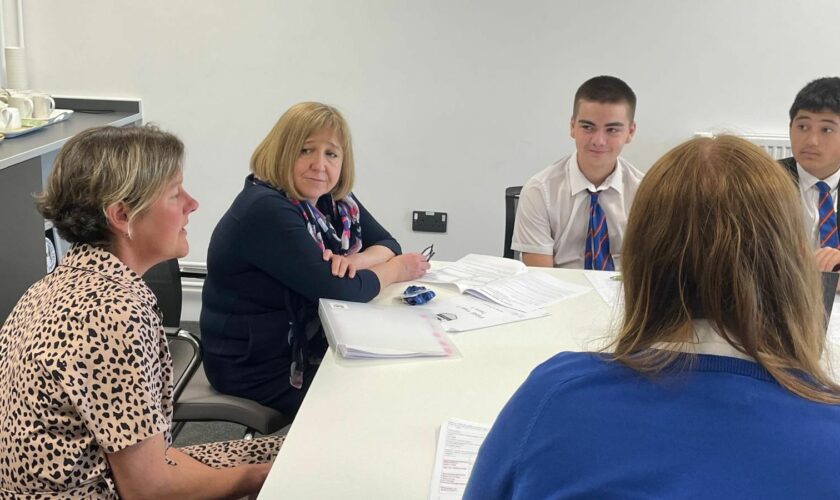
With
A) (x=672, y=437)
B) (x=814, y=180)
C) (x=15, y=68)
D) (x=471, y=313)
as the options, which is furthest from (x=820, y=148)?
(x=15, y=68)

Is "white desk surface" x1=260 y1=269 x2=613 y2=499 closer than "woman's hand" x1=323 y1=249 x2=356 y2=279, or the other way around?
"white desk surface" x1=260 y1=269 x2=613 y2=499

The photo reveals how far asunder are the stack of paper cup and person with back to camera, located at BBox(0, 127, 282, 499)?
2.40m

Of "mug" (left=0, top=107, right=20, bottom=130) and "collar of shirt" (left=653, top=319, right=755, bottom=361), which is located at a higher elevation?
"collar of shirt" (left=653, top=319, right=755, bottom=361)

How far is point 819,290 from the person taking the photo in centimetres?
93

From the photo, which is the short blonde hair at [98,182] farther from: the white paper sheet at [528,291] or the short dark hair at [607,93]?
the short dark hair at [607,93]

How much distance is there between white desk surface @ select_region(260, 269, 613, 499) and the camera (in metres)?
1.26

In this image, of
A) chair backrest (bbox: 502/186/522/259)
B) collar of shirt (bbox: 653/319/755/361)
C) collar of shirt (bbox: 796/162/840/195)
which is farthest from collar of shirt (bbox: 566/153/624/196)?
collar of shirt (bbox: 653/319/755/361)

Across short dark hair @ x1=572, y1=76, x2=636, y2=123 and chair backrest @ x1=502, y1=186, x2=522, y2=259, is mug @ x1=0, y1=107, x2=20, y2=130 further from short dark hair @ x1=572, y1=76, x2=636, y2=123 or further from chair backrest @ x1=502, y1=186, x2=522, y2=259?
short dark hair @ x1=572, y1=76, x2=636, y2=123

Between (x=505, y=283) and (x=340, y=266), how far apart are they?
474 mm

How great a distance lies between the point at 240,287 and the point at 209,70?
6.04 feet

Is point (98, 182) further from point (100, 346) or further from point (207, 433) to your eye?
point (207, 433)

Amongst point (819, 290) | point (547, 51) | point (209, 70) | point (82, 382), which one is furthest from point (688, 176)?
point (209, 70)

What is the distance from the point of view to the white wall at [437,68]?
11.4 feet

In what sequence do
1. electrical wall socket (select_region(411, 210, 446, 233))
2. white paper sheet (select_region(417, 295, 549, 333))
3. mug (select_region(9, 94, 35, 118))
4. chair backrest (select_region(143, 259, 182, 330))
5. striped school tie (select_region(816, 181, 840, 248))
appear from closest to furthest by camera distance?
white paper sheet (select_region(417, 295, 549, 333)) → chair backrest (select_region(143, 259, 182, 330)) → striped school tie (select_region(816, 181, 840, 248)) → mug (select_region(9, 94, 35, 118)) → electrical wall socket (select_region(411, 210, 446, 233))
